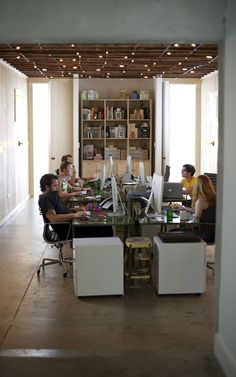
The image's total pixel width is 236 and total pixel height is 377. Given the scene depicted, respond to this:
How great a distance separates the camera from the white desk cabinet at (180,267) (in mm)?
6066

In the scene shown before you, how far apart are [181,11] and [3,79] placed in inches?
291

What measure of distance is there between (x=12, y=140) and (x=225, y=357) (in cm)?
867

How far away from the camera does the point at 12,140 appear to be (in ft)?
39.2

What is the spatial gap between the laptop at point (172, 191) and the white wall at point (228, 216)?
430 centimetres

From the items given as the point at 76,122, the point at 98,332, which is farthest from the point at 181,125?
the point at 98,332

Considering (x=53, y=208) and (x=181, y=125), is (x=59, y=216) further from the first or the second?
(x=181, y=125)

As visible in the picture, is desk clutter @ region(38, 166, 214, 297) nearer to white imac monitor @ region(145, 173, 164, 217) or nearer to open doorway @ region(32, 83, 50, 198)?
white imac monitor @ region(145, 173, 164, 217)

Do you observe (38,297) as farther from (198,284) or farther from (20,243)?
(20,243)

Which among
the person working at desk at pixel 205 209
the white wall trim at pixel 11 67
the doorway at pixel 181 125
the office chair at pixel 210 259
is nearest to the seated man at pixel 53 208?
the person working at desk at pixel 205 209

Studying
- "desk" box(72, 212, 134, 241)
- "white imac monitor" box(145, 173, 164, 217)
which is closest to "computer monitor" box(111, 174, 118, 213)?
"desk" box(72, 212, 134, 241)

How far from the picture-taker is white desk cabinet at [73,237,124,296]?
19.7 feet

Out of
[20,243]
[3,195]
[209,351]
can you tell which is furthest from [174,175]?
[209,351]

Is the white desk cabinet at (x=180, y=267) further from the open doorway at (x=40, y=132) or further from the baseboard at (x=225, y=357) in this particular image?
the open doorway at (x=40, y=132)

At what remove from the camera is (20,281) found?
6.83 meters
